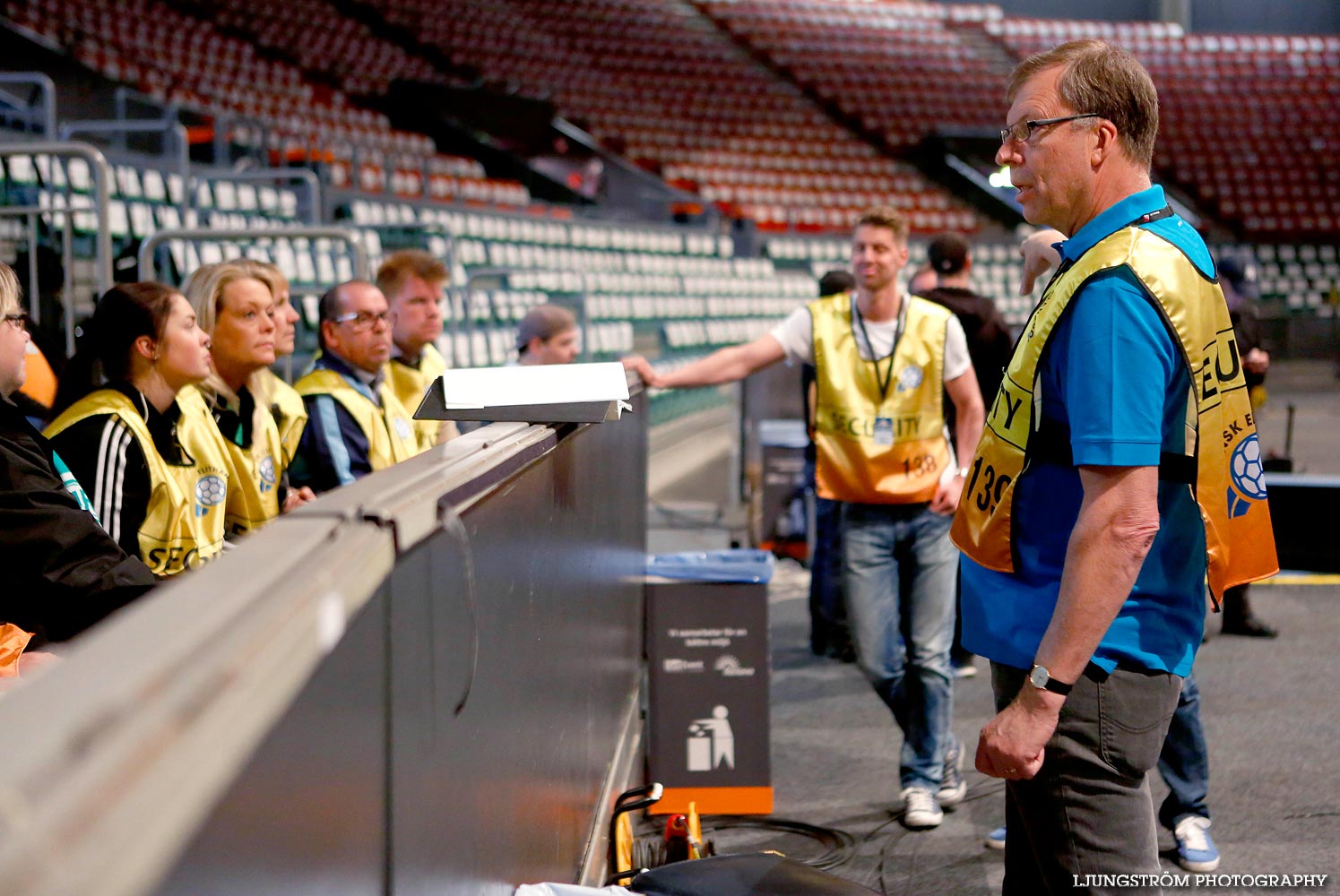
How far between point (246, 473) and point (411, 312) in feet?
3.43

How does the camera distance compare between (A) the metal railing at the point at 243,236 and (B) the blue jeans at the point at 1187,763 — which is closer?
(B) the blue jeans at the point at 1187,763

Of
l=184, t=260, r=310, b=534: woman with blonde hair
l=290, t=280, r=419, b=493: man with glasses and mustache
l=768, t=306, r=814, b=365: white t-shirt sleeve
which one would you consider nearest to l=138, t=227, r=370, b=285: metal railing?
l=290, t=280, r=419, b=493: man with glasses and mustache

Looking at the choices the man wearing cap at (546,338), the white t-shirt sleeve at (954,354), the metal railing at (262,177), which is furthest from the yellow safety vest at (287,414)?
the metal railing at (262,177)

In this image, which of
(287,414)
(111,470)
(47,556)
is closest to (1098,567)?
(47,556)

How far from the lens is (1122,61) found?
61.4 inches

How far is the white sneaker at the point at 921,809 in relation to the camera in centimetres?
318

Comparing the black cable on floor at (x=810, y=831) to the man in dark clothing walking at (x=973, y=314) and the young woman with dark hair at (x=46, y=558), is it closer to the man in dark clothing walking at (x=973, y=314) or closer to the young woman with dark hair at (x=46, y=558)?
the man in dark clothing walking at (x=973, y=314)

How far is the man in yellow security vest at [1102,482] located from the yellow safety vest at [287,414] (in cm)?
209

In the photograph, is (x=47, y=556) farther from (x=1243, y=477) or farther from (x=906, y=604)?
(x=906, y=604)

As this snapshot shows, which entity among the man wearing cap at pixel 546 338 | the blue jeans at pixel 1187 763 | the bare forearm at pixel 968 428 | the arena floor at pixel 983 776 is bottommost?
the arena floor at pixel 983 776

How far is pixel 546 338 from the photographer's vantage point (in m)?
4.38

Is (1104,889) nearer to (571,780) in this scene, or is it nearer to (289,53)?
(571,780)

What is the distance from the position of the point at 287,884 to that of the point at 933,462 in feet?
8.90

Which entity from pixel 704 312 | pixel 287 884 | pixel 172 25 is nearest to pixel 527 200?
pixel 704 312
